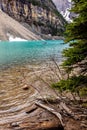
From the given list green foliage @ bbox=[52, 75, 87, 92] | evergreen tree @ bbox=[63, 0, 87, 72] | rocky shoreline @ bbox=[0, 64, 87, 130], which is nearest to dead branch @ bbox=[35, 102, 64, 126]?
rocky shoreline @ bbox=[0, 64, 87, 130]

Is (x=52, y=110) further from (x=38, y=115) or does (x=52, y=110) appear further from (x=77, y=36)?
(x=77, y=36)

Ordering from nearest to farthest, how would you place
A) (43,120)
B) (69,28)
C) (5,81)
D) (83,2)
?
(83,2)
(69,28)
(43,120)
(5,81)

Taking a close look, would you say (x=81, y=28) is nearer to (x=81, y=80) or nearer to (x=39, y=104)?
(x=81, y=80)

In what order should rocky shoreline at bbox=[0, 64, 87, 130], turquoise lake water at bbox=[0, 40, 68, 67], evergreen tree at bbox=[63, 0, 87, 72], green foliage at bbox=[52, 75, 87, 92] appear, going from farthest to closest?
turquoise lake water at bbox=[0, 40, 68, 67] < rocky shoreline at bbox=[0, 64, 87, 130] < green foliage at bbox=[52, 75, 87, 92] < evergreen tree at bbox=[63, 0, 87, 72]

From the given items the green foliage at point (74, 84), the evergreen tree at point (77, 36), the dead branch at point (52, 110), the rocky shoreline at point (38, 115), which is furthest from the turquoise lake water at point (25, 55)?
the green foliage at point (74, 84)

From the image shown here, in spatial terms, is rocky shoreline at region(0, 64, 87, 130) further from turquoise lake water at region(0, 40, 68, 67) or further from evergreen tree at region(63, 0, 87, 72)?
turquoise lake water at region(0, 40, 68, 67)

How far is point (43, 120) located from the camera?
1199 cm

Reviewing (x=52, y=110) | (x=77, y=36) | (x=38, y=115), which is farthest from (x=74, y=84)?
(x=38, y=115)

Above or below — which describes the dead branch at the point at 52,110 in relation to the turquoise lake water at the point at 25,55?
above

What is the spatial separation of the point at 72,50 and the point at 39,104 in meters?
4.67

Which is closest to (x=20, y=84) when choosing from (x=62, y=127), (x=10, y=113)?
(x=10, y=113)

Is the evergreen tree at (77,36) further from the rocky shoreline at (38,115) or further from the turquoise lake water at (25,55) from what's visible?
the turquoise lake water at (25,55)

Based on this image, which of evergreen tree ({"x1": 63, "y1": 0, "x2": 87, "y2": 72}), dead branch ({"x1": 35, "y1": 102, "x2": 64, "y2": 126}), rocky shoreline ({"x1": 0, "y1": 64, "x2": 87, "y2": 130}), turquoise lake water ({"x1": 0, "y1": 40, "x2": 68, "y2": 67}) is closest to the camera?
evergreen tree ({"x1": 63, "y1": 0, "x2": 87, "y2": 72})

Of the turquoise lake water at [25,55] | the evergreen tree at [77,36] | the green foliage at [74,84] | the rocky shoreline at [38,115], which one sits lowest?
the turquoise lake water at [25,55]
